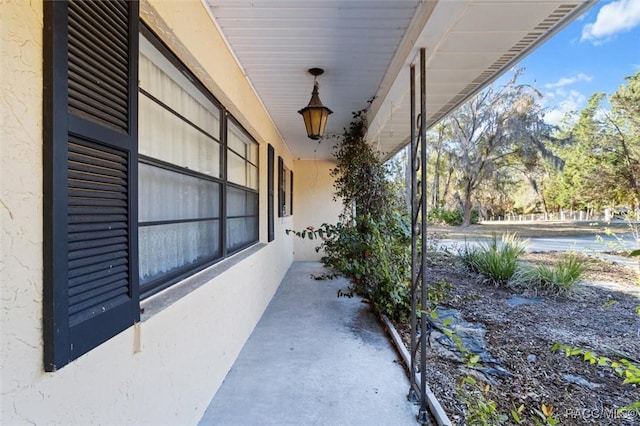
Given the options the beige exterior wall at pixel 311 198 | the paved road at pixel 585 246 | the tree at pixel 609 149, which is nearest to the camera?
the paved road at pixel 585 246

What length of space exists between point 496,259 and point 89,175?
18.6 ft

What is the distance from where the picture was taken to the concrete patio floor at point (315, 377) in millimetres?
1946

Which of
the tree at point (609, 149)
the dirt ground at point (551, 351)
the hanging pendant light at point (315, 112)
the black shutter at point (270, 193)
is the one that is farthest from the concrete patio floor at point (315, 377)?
the tree at point (609, 149)

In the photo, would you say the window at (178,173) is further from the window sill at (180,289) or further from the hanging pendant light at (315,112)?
the hanging pendant light at (315,112)

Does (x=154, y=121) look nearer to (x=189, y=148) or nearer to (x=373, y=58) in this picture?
(x=189, y=148)

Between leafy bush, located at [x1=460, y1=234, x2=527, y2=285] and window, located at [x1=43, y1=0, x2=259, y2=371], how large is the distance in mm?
4956

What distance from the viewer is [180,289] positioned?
5.84ft

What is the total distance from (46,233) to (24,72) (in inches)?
15.9

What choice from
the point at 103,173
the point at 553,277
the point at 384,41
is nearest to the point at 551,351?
the point at 384,41

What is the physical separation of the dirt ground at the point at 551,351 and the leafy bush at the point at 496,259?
0.20 m

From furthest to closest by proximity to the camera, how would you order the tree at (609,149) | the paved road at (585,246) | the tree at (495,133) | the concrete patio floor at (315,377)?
the tree at (495,133)
the tree at (609,149)
the paved road at (585,246)
the concrete patio floor at (315,377)

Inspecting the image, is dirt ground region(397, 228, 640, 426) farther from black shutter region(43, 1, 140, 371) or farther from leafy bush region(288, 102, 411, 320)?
black shutter region(43, 1, 140, 371)

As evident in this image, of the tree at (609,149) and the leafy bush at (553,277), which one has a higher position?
the tree at (609,149)

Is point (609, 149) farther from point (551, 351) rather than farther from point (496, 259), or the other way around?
point (551, 351)
